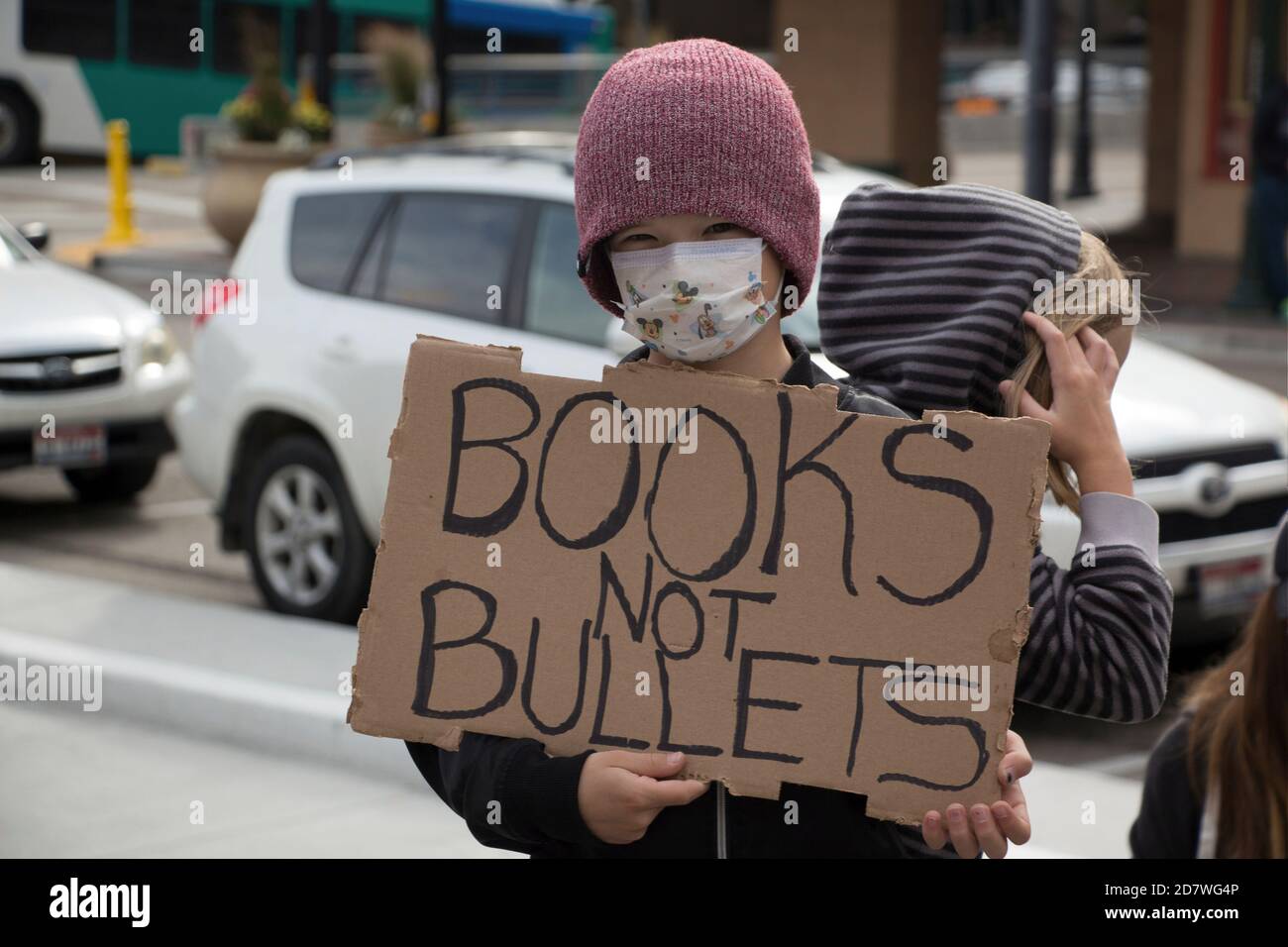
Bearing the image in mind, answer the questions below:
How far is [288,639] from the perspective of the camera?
6238mm

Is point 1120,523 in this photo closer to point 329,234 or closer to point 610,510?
point 610,510

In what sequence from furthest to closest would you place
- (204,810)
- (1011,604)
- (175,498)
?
1. (175,498)
2. (204,810)
3. (1011,604)

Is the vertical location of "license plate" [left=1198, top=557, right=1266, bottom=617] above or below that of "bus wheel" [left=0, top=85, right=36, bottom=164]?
below

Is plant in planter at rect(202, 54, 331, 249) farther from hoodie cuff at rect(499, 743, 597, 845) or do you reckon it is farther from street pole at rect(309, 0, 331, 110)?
hoodie cuff at rect(499, 743, 597, 845)

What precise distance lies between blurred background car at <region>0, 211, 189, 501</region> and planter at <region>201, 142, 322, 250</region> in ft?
31.7

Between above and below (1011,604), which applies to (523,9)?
above

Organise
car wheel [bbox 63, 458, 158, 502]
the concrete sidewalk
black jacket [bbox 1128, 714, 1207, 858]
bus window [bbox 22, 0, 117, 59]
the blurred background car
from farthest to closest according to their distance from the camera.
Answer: bus window [bbox 22, 0, 117, 59] < car wheel [bbox 63, 458, 158, 502] < the blurred background car < the concrete sidewalk < black jacket [bbox 1128, 714, 1207, 858]

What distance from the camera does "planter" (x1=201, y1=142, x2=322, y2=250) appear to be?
18.9m

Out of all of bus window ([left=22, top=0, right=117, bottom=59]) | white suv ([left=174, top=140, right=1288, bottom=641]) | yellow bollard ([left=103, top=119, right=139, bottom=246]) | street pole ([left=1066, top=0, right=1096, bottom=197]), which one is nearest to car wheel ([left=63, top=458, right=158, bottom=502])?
white suv ([left=174, top=140, right=1288, bottom=641])

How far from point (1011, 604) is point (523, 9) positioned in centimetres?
3169

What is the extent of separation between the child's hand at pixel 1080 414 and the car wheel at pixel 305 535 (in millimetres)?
Answer: 5007

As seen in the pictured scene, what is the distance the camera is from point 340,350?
682 centimetres
